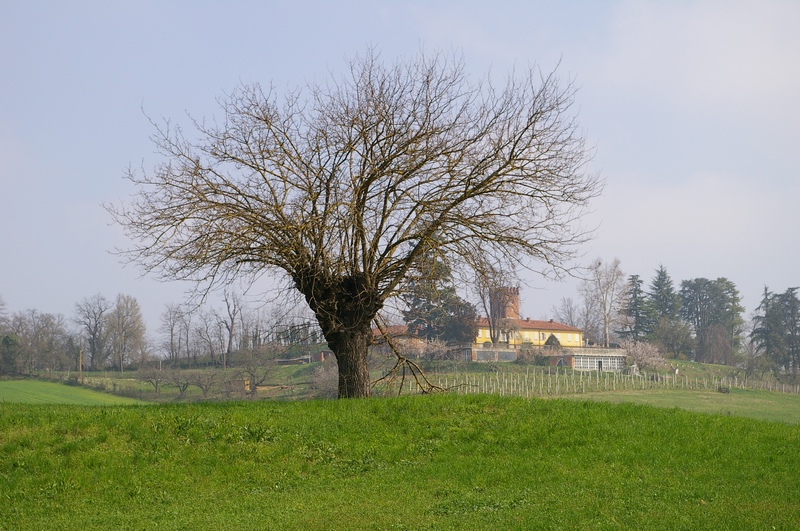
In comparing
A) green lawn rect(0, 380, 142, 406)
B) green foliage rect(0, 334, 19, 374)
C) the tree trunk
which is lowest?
green lawn rect(0, 380, 142, 406)

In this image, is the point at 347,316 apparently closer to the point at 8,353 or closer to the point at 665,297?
the point at 8,353

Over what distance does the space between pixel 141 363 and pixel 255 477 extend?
66.7 m

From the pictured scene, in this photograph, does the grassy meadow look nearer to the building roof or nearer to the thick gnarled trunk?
the thick gnarled trunk

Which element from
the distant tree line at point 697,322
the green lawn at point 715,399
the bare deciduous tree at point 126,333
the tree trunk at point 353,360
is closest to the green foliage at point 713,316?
the distant tree line at point 697,322

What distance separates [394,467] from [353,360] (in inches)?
224

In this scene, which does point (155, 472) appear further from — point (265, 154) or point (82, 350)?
point (82, 350)

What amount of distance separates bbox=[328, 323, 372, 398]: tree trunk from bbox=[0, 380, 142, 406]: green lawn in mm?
31506

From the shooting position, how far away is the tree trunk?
1753 centimetres

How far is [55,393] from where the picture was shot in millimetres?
51125

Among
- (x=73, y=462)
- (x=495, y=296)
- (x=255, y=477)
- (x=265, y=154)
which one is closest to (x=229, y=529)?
(x=255, y=477)

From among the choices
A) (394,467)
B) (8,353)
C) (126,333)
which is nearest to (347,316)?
(394,467)

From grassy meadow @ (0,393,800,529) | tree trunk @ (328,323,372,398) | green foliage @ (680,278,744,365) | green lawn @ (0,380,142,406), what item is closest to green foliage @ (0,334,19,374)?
green lawn @ (0,380,142,406)

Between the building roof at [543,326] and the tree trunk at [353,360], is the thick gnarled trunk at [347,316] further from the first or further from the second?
the building roof at [543,326]

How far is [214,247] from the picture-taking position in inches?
626
